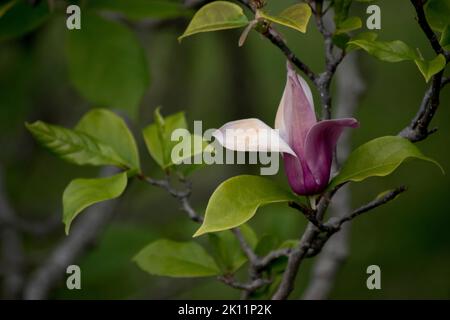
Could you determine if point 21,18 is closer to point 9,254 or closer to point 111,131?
point 111,131

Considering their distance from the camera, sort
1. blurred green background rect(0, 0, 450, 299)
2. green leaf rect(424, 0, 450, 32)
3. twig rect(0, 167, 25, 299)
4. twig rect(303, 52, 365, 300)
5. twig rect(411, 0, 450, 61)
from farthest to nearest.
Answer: blurred green background rect(0, 0, 450, 299)
twig rect(0, 167, 25, 299)
twig rect(303, 52, 365, 300)
green leaf rect(424, 0, 450, 32)
twig rect(411, 0, 450, 61)

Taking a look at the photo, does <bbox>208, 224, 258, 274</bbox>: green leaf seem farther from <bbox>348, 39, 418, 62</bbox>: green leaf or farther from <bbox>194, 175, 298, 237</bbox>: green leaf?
<bbox>348, 39, 418, 62</bbox>: green leaf

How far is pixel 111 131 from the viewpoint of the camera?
1.27 metres

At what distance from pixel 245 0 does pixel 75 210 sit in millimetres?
377

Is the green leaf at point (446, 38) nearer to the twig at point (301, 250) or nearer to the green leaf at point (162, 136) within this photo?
the twig at point (301, 250)

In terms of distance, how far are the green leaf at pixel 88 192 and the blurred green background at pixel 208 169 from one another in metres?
0.99

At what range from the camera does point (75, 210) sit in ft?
3.46

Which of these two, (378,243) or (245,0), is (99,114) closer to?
(245,0)

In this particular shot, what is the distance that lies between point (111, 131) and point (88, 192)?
190 millimetres

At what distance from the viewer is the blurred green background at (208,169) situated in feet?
7.15

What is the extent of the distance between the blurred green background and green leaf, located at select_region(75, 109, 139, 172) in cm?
86

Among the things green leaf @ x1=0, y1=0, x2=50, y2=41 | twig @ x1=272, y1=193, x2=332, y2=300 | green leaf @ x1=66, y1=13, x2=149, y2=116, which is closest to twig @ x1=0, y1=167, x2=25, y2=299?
green leaf @ x1=66, y1=13, x2=149, y2=116

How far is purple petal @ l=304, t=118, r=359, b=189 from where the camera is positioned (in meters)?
0.99
